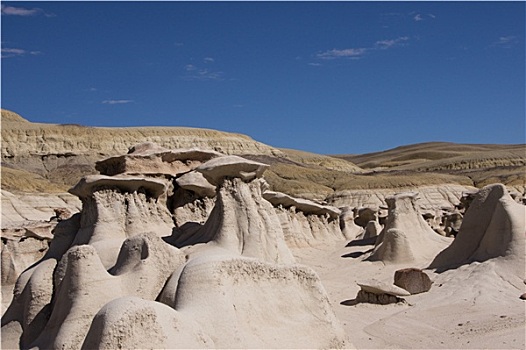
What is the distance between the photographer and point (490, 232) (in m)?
14.0

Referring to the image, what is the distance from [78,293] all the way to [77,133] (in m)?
72.1

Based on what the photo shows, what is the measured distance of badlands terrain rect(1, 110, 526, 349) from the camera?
20.0 feet

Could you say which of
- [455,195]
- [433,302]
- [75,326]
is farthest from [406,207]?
[455,195]

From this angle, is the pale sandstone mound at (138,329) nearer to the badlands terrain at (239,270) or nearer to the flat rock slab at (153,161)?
the badlands terrain at (239,270)

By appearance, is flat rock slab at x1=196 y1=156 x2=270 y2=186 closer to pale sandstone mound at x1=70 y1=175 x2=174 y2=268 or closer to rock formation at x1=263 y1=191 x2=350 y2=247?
pale sandstone mound at x1=70 y1=175 x2=174 y2=268

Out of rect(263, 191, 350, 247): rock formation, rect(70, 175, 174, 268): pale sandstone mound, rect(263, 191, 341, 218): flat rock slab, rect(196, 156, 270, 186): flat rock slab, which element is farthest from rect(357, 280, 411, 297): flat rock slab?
rect(263, 191, 350, 247): rock formation

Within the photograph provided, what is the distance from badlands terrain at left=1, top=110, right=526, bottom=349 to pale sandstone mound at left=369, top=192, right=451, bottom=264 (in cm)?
4

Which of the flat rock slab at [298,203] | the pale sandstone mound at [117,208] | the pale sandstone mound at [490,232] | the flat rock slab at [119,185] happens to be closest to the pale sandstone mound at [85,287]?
the pale sandstone mound at [117,208]

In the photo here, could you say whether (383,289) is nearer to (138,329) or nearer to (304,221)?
(138,329)

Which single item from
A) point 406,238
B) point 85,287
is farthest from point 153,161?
point 85,287

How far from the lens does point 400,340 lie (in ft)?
30.1

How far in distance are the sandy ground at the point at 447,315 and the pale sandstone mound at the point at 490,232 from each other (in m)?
0.49

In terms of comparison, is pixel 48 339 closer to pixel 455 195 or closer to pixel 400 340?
pixel 400 340

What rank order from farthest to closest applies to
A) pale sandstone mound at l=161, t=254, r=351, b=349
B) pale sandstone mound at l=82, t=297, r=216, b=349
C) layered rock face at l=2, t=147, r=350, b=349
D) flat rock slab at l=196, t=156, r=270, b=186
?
flat rock slab at l=196, t=156, r=270, b=186 < pale sandstone mound at l=161, t=254, r=351, b=349 < layered rock face at l=2, t=147, r=350, b=349 < pale sandstone mound at l=82, t=297, r=216, b=349
